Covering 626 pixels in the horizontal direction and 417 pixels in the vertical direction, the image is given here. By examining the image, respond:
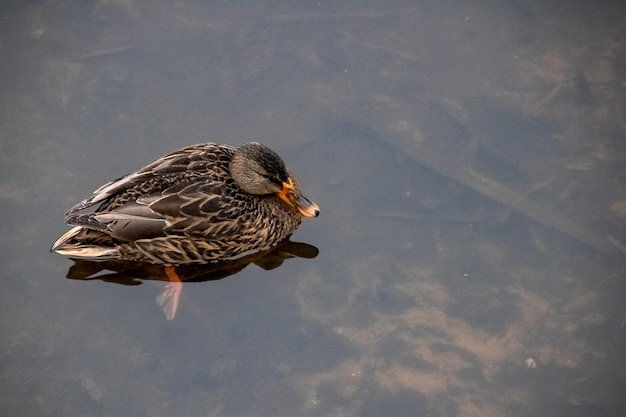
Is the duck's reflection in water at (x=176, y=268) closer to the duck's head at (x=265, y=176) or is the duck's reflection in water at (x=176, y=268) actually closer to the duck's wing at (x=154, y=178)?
the duck's head at (x=265, y=176)

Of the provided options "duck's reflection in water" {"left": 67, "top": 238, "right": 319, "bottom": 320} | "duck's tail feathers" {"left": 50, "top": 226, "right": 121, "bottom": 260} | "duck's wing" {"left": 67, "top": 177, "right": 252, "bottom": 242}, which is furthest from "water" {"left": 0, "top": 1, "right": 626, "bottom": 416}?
"duck's wing" {"left": 67, "top": 177, "right": 252, "bottom": 242}

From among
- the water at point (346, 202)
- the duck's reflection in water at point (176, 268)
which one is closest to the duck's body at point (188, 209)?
the duck's reflection in water at point (176, 268)

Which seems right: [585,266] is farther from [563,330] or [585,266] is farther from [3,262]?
[3,262]

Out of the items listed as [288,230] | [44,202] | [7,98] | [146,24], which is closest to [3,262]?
[44,202]

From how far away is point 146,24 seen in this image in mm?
8516

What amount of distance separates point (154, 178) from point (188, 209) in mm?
390

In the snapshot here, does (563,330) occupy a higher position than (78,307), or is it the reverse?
(78,307)

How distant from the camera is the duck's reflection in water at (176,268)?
698 centimetres

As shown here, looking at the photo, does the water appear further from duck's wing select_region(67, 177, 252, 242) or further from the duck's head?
duck's wing select_region(67, 177, 252, 242)

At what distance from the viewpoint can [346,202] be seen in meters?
7.38

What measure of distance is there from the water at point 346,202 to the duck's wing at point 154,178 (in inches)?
22.9

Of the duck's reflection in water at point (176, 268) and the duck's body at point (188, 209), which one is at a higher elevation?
the duck's body at point (188, 209)

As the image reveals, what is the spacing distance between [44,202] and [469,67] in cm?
419

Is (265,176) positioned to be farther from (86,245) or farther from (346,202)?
(86,245)
